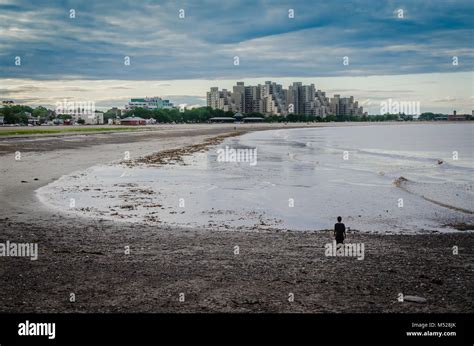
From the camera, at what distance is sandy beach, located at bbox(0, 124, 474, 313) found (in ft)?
26.5

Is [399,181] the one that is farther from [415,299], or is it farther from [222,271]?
[415,299]

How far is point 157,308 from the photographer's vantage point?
7855 mm

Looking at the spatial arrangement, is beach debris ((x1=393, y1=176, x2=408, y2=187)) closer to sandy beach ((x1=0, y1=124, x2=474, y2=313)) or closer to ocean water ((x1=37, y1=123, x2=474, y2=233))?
ocean water ((x1=37, y1=123, x2=474, y2=233))

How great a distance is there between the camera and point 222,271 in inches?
393

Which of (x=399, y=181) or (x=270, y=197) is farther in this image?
(x=399, y=181)

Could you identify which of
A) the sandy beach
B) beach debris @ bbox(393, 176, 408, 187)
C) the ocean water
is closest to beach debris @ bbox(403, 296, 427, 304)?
the sandy beach

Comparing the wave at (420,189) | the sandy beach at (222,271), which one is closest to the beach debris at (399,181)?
the wave at (420,189)

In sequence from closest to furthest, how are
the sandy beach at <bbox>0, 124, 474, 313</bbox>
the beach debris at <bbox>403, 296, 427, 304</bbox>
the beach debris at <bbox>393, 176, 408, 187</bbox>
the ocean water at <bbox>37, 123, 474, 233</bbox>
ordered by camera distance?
the sandy beach at <bbox>0, 124, 474, 313</bbox> → the beach debris at <bbox>403, 296, 427, 304</bbox> → the ocean water at <bbox>37, 123, 474, 233</bbox> → the beach debris at <bbox>393, 176, 408, 187</bbox>

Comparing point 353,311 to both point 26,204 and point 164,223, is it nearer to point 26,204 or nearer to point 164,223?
point 164,223

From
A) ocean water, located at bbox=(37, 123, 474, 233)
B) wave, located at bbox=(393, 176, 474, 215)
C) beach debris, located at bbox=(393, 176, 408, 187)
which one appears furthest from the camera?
beach debris, located at bbox=(393, 176, 408, 187)

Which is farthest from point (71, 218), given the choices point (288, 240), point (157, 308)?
point (157, 308)

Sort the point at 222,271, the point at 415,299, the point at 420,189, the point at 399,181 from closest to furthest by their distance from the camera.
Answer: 1. the point at 415,299
2. the point at 222,271
3. the point at 420,189
4. the point at 399,181

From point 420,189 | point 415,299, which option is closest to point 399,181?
point 420,189

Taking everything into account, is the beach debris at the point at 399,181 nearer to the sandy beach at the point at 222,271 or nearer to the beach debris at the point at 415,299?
the sandy beach at the point at 222,271
